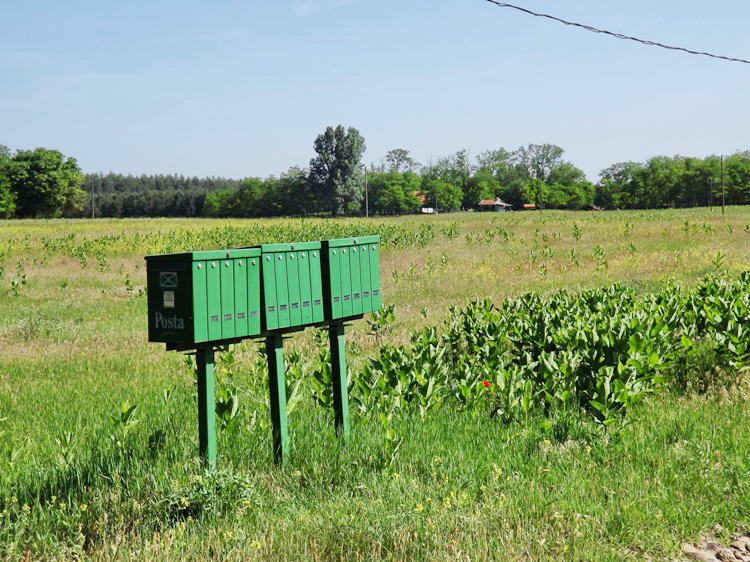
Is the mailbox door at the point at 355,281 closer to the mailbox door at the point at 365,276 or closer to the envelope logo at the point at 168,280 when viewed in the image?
the mailbox door at the point at 365,276

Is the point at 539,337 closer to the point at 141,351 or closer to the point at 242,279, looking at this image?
the point at 242,279

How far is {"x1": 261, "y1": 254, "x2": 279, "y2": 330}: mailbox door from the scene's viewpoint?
5.42 metres

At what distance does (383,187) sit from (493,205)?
2211 centimetres

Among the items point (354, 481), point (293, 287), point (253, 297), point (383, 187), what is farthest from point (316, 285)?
point (383, 187)

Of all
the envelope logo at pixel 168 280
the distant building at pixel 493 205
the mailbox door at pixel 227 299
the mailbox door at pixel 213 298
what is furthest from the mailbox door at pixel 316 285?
the distant building at pixel 493 205

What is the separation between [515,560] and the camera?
4109mm

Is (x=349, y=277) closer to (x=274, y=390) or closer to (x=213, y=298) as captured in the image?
(x=274, y=390)

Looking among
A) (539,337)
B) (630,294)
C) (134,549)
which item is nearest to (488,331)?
(539,337)

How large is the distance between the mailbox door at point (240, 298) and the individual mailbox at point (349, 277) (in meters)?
0.87

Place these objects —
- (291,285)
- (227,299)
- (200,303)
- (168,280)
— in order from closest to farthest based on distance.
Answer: (200,303) < (168,280) < (227,299) < (291,285)

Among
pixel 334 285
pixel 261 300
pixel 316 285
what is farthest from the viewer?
pixel 334 285

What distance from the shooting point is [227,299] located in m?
5.15

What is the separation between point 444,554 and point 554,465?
7.02 feet

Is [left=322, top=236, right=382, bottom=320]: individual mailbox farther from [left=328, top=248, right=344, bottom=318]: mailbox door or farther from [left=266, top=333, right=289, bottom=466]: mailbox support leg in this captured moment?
[left=266, top=333, right=289, bottom=466]: mailbox support leg
